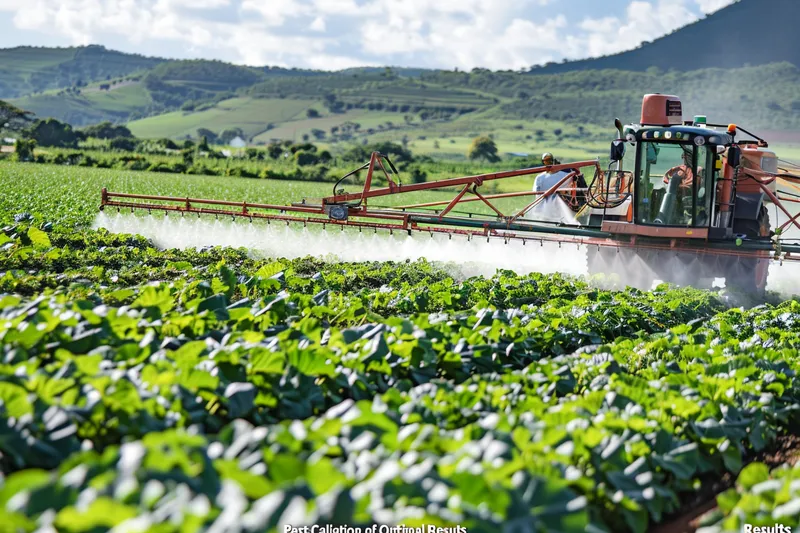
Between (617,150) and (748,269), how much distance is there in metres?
3.02

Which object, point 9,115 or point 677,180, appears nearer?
point 677,180

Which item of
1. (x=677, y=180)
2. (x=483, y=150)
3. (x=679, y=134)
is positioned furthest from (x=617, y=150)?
(x=483, y=150)

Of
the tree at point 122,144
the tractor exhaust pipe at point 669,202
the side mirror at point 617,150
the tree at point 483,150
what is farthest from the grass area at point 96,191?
the tree at point 483,150

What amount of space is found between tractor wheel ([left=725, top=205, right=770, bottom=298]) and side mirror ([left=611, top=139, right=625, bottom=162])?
2.51 metres

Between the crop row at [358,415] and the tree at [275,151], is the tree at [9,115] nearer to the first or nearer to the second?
the tree at [275,151]

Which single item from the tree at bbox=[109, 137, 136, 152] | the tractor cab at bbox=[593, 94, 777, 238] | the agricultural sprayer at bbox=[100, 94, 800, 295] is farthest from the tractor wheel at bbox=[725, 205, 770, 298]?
the tree at bbox=[109, 137, 136, 152]

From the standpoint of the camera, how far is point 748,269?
15.3m

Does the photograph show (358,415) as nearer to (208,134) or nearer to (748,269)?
(748,269)

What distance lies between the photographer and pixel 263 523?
3.52m

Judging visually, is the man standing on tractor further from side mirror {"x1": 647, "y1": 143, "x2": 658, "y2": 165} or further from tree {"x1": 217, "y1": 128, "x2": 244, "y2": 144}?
tree {"x1": 217, "y1": 128, "x2": 244, "y2": 144}

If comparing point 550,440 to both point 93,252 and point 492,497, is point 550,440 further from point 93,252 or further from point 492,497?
point 93,252

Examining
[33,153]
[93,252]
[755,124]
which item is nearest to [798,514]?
[93,252]

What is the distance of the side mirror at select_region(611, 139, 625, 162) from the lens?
49.0 feet

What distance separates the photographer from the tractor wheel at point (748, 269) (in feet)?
50.0
